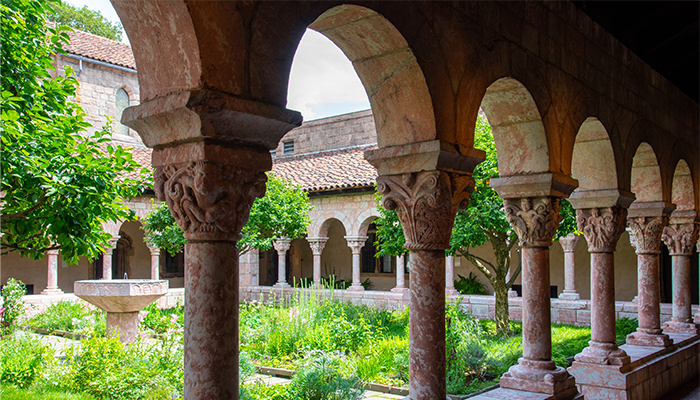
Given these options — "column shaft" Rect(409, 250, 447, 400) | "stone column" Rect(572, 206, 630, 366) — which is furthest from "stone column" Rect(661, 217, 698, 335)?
"column shaft" Rect(409, 250, 447, 400)

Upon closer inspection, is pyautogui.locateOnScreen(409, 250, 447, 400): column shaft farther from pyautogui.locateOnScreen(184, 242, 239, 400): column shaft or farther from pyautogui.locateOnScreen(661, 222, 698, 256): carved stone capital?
pyautogui.locateOnScreen(661, 222, 698, 256): carved stone capital

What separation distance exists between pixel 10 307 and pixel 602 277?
10008mm

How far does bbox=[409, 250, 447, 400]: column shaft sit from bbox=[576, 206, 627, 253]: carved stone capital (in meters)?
3.33

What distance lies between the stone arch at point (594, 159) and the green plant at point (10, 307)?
918 centimetres

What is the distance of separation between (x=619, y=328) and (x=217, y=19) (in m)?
10.4

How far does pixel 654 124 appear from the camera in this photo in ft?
24.0

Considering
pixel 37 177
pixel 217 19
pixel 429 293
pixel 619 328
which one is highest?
pixel 217 19

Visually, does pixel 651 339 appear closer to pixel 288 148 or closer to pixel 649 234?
pixel 649 234

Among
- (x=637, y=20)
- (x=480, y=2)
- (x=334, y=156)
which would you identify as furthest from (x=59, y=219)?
(x=334, y=156)

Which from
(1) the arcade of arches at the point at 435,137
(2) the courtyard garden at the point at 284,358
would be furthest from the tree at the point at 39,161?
(1) the arcade of arches at the point at 435,137

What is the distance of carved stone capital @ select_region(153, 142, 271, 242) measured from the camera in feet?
7.96

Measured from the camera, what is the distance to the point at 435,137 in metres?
3.67

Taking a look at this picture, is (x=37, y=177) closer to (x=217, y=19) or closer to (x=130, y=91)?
(x=217, y=19)

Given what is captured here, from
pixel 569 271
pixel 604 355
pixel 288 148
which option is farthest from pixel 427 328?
pixel 288 148
